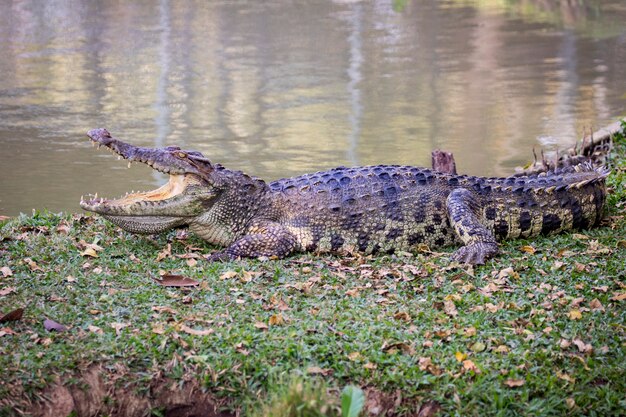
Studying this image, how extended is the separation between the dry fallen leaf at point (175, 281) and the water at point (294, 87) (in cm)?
326

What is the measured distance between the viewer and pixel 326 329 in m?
5.21

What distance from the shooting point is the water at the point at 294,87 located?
408 inches

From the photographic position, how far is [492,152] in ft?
34.3

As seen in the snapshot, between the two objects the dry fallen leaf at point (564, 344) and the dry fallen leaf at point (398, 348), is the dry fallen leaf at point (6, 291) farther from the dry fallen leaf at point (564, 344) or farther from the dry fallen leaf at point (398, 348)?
the dry fallen leaf at point (564, 344)

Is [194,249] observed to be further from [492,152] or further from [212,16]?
[212,16]

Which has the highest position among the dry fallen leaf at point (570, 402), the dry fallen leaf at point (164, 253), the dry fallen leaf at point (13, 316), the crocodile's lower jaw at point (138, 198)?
the crocodile's lower jaw at point (138, 198)

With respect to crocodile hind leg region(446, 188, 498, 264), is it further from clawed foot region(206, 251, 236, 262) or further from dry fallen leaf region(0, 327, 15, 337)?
dry fallen leaf region(0, 327, 15, 337)

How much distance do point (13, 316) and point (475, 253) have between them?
3.24 metres

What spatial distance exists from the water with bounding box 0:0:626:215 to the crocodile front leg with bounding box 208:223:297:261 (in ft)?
9.53

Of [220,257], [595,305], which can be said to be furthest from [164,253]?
[595,305]

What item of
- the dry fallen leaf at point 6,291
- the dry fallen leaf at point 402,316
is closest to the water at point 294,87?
the dry fallen leaf at point 6,291

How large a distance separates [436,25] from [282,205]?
1226cm

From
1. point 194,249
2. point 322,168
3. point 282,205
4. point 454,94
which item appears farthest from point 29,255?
point 454,94

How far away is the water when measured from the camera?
10367 mm
